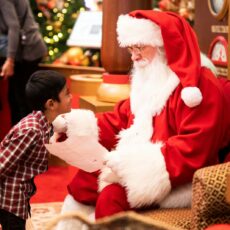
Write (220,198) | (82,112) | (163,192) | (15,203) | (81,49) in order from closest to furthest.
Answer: (220,198) → (163,192) → (15,203) → (82,112) → (81,49)

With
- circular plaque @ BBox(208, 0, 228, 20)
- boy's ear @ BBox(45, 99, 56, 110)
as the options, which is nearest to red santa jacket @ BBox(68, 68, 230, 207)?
boy's ear @ BBox(45, 99, 56, 110)

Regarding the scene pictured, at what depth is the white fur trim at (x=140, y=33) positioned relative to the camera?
2350 mm

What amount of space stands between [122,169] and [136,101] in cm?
39

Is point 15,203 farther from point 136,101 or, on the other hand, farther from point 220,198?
point 220,198

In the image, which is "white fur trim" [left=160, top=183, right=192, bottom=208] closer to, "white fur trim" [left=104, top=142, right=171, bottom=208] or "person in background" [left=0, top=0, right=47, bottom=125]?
"white fur trim" [left=104, top=142, right=171, bottom=208]

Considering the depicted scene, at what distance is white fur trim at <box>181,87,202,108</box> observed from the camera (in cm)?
215

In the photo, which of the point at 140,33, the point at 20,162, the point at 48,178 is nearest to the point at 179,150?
the point at 140,33

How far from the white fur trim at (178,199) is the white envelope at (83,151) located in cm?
32

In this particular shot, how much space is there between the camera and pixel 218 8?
124 inches

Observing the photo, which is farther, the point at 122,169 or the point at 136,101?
the point at 136,101

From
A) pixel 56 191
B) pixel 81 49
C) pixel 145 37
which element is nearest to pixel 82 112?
pixel 145 37

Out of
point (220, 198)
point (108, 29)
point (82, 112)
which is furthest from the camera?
point (108, 29)

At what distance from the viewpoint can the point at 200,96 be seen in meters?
2.16

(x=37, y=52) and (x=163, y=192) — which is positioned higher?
(x=163, y=192)
